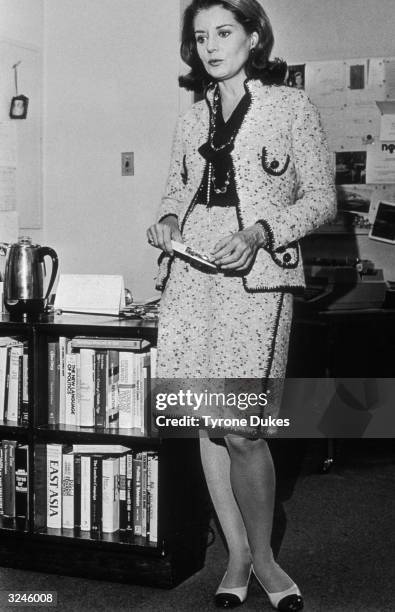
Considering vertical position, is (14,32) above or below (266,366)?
above

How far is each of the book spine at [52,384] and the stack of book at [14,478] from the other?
11 cm

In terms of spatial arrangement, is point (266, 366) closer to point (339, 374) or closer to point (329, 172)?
point (329, 172)

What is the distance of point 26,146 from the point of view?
11.3 feet

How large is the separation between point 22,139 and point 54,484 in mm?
1698

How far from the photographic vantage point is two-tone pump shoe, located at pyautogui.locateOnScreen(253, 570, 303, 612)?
193 centimetres

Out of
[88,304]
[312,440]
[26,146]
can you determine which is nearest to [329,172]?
[88,304]

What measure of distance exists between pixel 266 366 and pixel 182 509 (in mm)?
594

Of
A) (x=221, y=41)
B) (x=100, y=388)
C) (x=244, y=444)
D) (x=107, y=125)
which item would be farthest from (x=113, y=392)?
(x=107, y=125)

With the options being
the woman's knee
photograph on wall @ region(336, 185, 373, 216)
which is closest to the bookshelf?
the woman's knee

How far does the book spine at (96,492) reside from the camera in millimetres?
2217

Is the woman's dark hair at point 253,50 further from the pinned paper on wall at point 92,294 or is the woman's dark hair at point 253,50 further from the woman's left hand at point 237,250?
the pinned paper on wall at point 92,294

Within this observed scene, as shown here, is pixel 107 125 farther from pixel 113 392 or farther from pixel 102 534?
pixel 102 534

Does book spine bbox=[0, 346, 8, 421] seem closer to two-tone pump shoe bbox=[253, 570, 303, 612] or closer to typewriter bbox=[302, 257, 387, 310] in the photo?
two-tone pump shoe bbox=[253, 570, 303, 612]

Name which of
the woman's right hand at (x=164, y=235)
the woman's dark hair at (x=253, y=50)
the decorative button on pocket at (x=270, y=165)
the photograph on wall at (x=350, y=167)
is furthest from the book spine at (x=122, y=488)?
the photograph on wall at (x=350, y=167)
